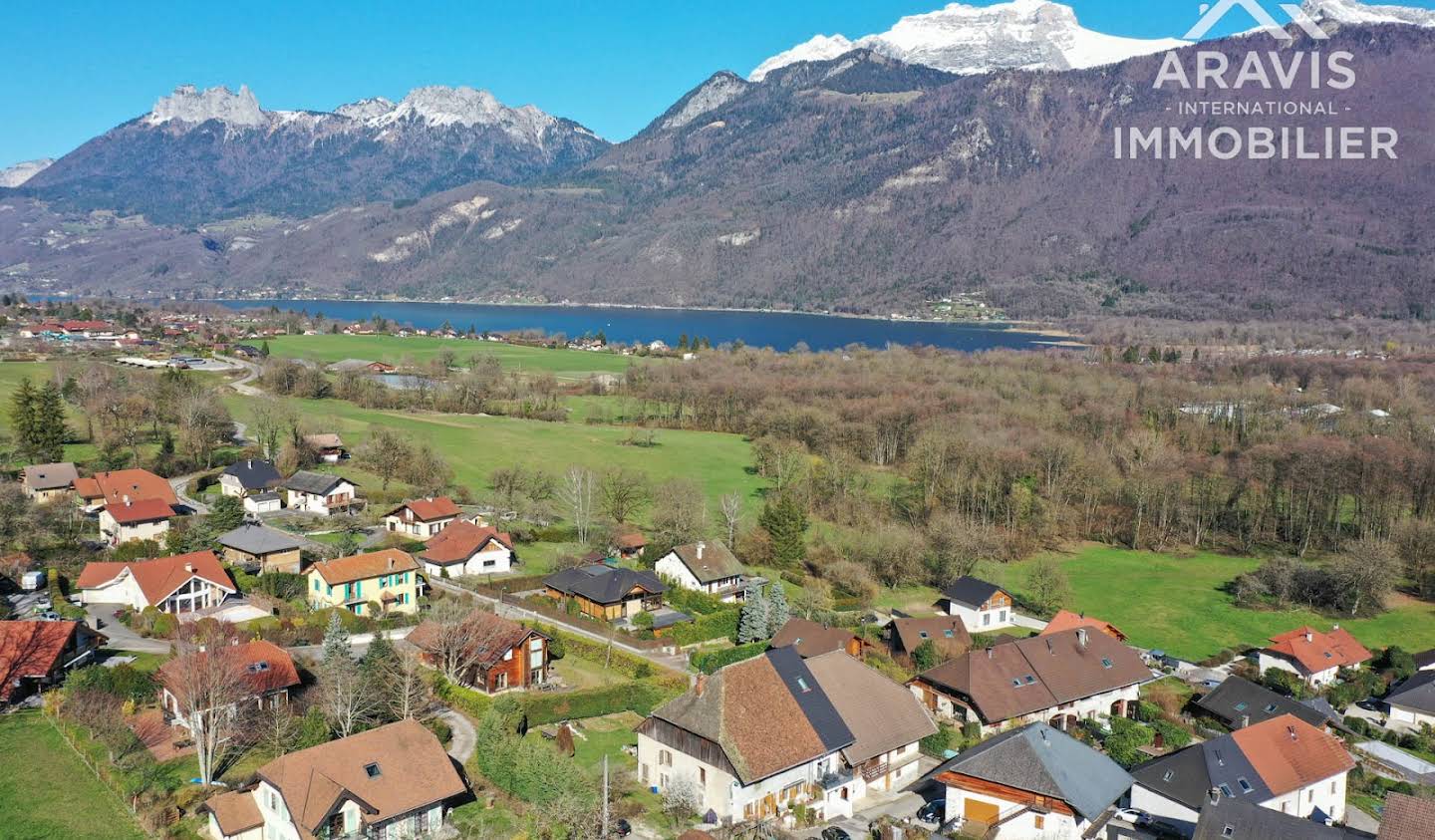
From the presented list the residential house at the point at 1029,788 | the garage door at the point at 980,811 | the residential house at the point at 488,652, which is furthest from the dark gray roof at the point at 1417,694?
the residential house at the point at 488,652

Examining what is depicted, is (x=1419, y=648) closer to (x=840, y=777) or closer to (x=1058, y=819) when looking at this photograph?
(x=1058, y=819)

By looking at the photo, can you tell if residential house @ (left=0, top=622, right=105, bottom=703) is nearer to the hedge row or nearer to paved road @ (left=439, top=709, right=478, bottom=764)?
paved road @ (left=439, top=709, right=478, bottom=764)

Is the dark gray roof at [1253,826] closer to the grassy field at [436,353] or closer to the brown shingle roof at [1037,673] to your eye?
the brown shingle roof at [1037,673]

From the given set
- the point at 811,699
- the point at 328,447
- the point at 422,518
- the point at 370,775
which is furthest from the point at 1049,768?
the point at 328,447

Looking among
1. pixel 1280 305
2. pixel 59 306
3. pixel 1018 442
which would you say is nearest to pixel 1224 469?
pixel 1018 442

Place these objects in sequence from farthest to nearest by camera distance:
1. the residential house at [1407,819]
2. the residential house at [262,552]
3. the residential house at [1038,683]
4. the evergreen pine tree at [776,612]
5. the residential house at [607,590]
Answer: the residential house at [262,552], the residential house at [607,590], the evergreen pine tree at [776,612], the residential house at [1038,683], the residential house at [1407,819]

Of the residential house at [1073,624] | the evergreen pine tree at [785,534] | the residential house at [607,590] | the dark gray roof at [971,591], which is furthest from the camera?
the evergreen pine tree at [785,534]
